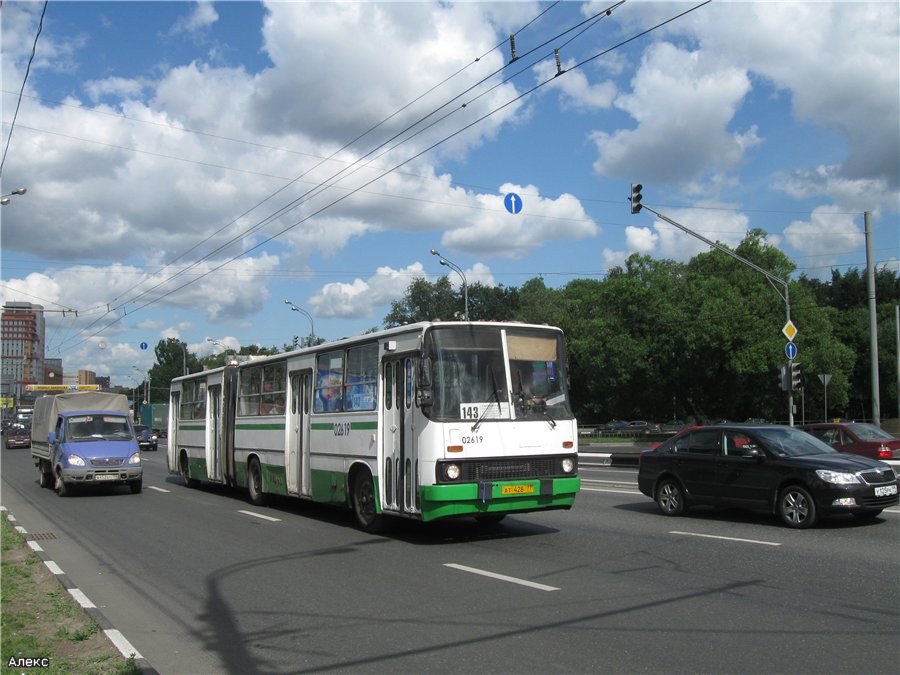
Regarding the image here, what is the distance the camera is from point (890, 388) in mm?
66688

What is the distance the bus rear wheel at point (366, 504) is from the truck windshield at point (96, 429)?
9.87 metres

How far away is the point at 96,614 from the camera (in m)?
7.63

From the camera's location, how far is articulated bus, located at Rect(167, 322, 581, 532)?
10719 millimetres

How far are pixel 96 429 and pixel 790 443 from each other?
16006 mm

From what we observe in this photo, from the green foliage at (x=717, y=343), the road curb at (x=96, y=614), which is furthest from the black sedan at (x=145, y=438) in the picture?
the road curb at (x=96, y=614)

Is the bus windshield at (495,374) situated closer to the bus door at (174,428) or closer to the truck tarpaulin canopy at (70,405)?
the bus door at (174,428)

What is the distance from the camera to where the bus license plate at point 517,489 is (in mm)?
10938

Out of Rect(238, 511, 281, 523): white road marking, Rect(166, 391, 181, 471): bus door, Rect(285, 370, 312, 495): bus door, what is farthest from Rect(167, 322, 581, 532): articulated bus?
Rect(166, 391, 181, 471): bus door

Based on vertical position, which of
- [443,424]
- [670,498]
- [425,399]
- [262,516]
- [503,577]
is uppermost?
[425,399]

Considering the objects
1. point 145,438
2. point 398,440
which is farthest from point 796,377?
point 145,438

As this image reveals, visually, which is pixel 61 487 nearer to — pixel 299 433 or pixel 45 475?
pixel 45 475

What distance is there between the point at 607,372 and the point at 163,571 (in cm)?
4860

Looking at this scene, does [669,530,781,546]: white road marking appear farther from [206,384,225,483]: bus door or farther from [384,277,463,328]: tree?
[384,277,463,328]: tree

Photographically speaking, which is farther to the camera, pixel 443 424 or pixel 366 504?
pixel 366 504
